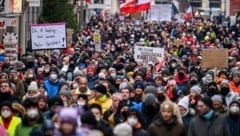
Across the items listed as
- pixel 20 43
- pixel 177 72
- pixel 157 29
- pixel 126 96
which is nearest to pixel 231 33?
pixel 157 29

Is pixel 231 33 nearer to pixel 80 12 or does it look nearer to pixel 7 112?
pixel 80 12

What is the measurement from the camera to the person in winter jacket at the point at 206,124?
43.9 ft

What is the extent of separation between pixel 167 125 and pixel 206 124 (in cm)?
65

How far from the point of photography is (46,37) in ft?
86.3

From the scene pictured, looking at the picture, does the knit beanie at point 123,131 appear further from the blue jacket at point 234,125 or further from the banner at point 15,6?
the banner at point 15,6

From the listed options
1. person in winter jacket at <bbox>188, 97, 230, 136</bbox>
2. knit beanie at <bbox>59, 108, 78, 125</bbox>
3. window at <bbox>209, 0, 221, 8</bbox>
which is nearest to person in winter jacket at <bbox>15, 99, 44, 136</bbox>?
person in winter jacket at <bbox>188, 97, 230, 136</bbox>

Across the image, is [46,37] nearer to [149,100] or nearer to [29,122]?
[149,100]

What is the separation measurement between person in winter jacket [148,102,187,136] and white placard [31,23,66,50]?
44.0ft

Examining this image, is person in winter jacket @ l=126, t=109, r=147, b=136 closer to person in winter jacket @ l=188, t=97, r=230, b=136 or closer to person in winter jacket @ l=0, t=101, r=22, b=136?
person in winter jacket @ l=188, t=97, r=230, b=136

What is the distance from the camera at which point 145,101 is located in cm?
1507

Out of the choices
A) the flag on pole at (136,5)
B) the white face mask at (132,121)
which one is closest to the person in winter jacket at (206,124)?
the white face mask at (132,121)

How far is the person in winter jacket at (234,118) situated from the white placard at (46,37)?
12.2 meters

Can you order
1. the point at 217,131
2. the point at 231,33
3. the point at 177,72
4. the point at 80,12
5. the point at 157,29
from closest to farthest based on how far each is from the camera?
the point at 217,131
the point at 177,72
the point at 231,33
the point at 157,29
the point at 80,12

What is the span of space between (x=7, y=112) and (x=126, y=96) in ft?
8.87
